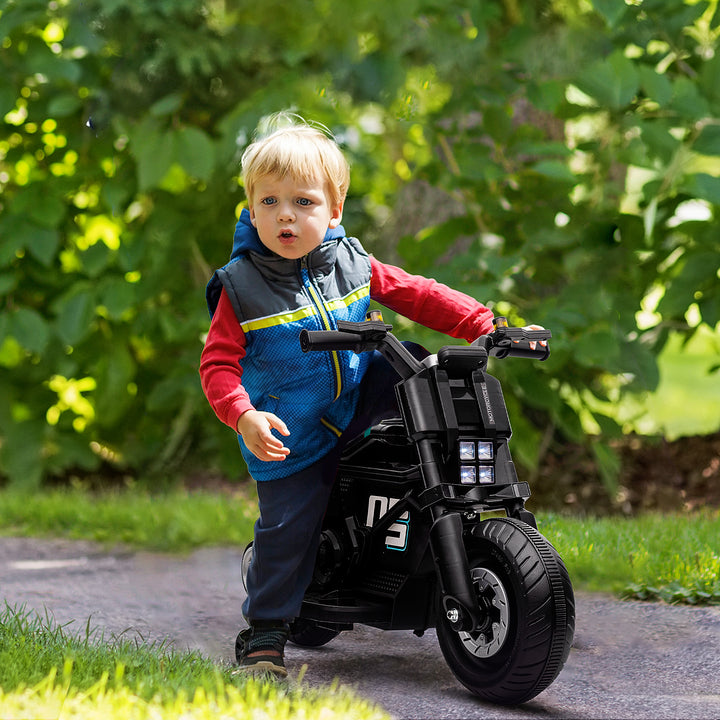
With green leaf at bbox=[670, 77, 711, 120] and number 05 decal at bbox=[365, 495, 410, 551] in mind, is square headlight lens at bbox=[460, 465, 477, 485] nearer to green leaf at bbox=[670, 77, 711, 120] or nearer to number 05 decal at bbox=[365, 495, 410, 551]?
number 05 decal at bbox=[365, 495, 410, 551]

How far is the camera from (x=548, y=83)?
4.66 m

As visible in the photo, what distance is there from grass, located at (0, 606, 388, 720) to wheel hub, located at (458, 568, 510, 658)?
31 centimetres

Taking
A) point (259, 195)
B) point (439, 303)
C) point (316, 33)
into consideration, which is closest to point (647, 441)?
point (316, 33)

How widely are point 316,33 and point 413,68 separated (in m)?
0.54

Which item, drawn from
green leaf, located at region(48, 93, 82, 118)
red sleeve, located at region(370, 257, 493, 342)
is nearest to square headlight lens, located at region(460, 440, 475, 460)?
red sleeve, located at region(370, 257, 493, 342)

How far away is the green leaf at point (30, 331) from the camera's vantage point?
535 centimetres

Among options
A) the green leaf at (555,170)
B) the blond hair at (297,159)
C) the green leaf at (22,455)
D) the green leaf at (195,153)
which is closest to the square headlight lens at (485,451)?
the blond hair at (297,159)

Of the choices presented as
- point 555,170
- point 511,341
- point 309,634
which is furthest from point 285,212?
point 555,170

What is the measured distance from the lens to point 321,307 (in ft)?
9.56

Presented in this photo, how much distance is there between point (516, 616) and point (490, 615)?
109 mm

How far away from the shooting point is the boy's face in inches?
112

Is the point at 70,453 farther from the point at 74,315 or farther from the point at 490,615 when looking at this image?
the point at 490,615

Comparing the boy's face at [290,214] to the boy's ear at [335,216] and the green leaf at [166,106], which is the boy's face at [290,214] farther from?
the green leaf at [166,106]

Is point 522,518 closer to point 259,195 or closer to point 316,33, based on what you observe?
point 259,195
